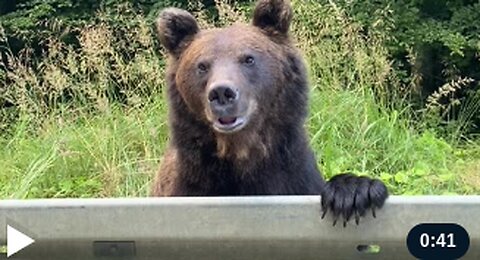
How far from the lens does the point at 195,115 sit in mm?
4195

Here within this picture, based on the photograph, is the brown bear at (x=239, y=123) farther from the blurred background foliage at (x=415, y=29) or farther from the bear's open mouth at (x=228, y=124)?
the blurred background foliage at (x=415, y=29)

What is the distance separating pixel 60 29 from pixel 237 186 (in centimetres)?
1138

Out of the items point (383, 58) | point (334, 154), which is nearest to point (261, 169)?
point (334, 154)

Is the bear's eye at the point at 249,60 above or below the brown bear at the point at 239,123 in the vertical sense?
above

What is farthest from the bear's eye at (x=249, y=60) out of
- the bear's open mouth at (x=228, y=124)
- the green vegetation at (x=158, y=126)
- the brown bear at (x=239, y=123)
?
the green vegetation at (x=158, y=126)

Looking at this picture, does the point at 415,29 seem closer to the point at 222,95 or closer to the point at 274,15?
the point at 274,15

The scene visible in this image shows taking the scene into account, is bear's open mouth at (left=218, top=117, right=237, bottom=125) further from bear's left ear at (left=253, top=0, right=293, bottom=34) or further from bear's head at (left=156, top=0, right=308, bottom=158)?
bear's left ear at (left=253, top=0, right=293, bottom=34)

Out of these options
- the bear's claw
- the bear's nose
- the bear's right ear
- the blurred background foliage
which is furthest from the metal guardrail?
the blurred background foliage

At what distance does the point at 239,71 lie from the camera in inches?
164

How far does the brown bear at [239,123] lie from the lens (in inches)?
162

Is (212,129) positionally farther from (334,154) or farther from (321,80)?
(321,80)

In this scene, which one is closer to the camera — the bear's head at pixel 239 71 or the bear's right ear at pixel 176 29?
the bear's head at pixel 239 71

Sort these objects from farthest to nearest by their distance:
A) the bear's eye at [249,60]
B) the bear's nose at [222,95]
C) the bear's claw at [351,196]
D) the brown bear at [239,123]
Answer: the bear's eye at [249,60]
the brown bear at [239,123]
the bear's nose at [222,95]
the bear's claw at [351,196]

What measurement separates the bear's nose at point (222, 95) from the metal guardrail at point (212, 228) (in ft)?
5.40
